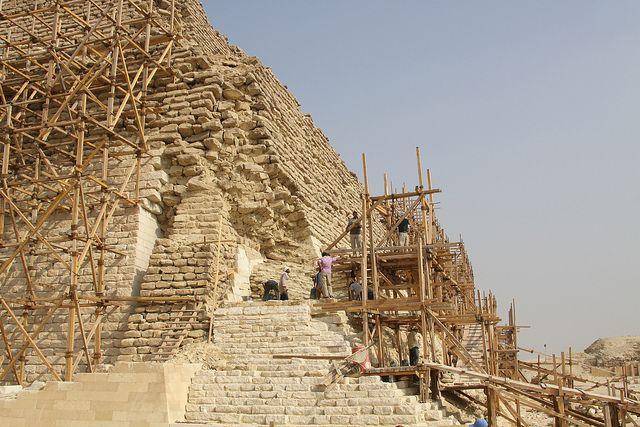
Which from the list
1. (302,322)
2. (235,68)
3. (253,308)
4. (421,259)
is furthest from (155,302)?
(235,68)

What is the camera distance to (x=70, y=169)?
1440cm

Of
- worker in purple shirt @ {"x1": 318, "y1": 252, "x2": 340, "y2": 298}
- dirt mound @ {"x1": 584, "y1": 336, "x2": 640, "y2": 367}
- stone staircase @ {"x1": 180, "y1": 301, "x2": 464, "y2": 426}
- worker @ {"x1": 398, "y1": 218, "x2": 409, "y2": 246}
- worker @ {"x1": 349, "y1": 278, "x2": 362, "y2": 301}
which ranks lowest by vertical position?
dirt mound @ {"x1": 584, "y1": 336, "x2": 640, "y2": 367}

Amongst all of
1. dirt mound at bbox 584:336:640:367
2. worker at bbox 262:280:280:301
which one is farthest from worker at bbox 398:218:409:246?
dirt mound at bbox 584:336:640:367

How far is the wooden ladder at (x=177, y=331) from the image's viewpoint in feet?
39.0

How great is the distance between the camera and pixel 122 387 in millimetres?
9539

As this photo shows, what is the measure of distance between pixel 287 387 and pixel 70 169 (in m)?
7.33

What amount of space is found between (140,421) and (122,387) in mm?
548

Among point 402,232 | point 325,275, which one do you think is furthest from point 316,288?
point 402,232

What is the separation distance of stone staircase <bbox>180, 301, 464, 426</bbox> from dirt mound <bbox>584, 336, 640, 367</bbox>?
2751 centimetres

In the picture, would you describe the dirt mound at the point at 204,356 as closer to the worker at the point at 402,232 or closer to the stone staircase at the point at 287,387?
the stone staircase at the point at 287,387

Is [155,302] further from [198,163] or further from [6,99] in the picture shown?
[6,99]

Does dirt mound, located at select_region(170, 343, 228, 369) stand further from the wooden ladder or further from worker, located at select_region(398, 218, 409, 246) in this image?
worker, located at select_region(398, 218, 409, 246)

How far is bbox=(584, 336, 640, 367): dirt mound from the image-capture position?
114 ft

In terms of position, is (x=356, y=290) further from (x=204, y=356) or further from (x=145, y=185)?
(x=145, y=185)
